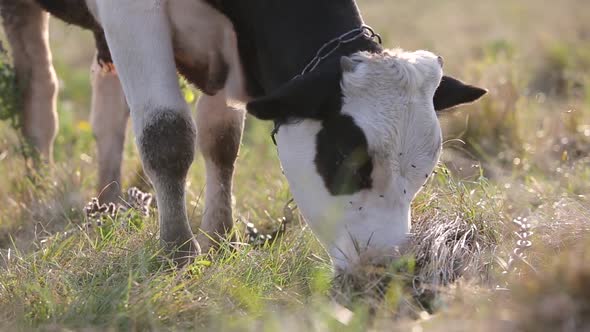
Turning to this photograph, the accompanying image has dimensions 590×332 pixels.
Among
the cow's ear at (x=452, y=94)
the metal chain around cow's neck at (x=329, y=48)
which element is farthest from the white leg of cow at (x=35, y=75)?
the cow's ear at (x=452, y=94)

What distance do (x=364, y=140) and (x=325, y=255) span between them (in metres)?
0.69

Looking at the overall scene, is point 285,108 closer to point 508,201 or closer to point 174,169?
point 174,169

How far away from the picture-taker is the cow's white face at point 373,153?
3.45 meters

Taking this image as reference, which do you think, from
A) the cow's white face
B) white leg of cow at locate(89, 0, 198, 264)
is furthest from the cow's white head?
white leg of cow at locate(89, 0, 198, 264)

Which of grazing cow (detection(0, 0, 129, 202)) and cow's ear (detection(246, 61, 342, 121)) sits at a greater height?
cow's ear (detection(246, 61, 342, 121))

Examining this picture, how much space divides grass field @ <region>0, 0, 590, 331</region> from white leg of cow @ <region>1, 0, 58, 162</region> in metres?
0.21

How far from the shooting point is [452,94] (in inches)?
149

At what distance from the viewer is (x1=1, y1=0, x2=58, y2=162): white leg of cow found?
601 cm

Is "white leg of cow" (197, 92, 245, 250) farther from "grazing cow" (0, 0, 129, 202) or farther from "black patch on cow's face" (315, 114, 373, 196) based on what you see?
"black patch on cow's face" (315, 114, 373, 196)

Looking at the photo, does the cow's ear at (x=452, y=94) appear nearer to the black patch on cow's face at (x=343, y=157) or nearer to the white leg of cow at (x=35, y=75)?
the black patch on cow's face at (x=343, y=157)

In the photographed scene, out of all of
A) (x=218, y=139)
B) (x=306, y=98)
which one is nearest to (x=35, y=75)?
(x=218, y=139)

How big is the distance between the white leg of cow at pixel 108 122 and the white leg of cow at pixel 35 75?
337 mm

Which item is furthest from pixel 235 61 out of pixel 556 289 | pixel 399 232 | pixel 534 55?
pixel 534 55

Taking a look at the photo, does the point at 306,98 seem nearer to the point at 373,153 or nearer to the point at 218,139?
the point at 373,153
